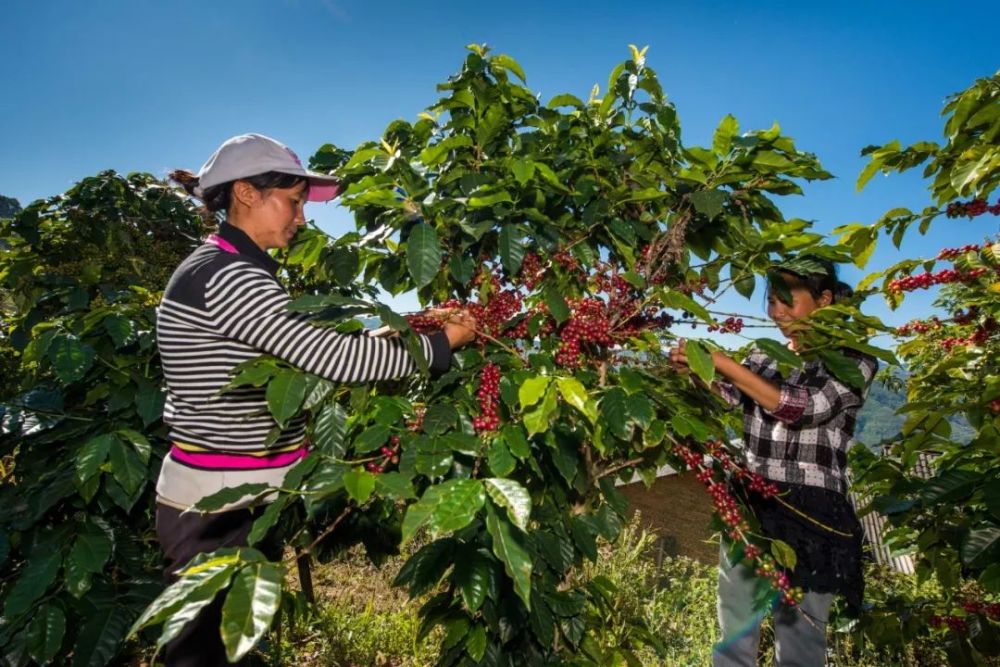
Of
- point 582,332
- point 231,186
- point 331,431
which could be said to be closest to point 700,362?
point 582,332

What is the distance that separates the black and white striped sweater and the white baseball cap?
0.17m

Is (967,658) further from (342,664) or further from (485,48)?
(342,664)

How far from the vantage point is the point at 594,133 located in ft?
6.37

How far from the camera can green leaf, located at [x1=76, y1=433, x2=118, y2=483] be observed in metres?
2.08

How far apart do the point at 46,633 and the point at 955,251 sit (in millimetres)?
4294

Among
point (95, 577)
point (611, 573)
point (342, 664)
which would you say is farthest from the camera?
point (611, 573)

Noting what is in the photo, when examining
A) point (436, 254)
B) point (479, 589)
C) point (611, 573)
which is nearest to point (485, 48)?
point (436, 254)

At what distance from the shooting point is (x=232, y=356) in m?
1.64

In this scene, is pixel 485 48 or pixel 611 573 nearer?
pixel 485 48

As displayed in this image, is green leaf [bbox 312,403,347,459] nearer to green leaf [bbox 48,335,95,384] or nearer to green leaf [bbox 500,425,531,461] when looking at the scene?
green leaf [bbox 500,425,531,461]

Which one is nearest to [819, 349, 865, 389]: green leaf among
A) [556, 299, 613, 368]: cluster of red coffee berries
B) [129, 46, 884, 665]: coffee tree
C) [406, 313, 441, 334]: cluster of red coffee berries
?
[129, 46, 884, 665]: coffee tree

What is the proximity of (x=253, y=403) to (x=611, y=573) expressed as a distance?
4.19m

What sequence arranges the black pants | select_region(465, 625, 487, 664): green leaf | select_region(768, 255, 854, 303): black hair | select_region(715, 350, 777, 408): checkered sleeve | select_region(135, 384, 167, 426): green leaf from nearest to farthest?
the black pants < select_region(465, 625, 487, 664): green leaf < select_region(768, 255, 854, 303): black hair < select_region(135, 384, 167, 426): green leaf < select_region(715, 350, 777, 408): checkered sleeve

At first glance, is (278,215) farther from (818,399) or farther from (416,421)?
(818,399)
